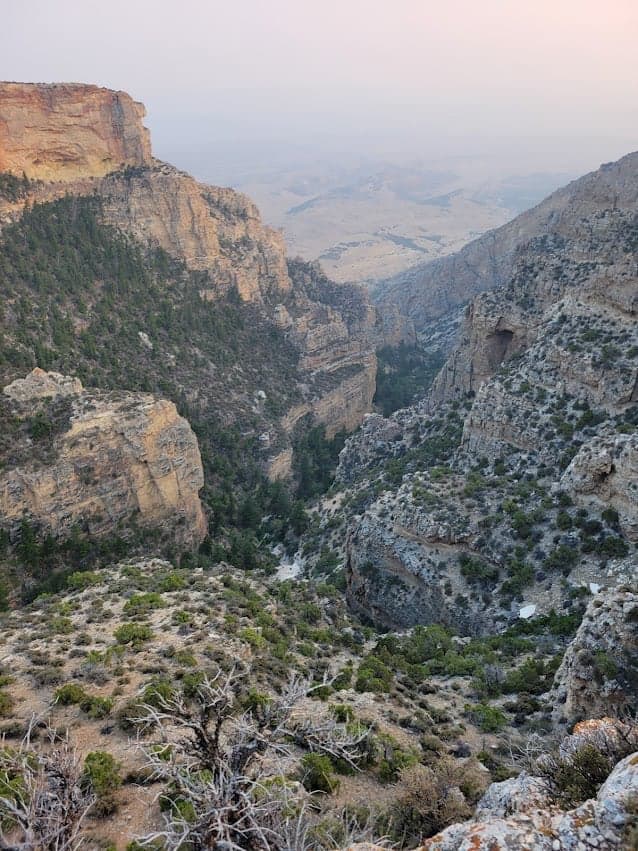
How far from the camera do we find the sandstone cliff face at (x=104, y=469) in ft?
109

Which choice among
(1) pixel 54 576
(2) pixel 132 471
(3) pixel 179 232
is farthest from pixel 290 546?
(3) pixel 179 232

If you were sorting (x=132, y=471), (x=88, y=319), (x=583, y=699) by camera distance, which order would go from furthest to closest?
1. (x=88, y=319)
2. (x=132, y=471)
3. (x=583, y=699)

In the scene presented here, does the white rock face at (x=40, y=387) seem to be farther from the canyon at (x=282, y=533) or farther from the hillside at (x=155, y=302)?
the hillside at (x=155, y=302)

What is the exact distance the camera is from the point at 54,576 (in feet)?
107

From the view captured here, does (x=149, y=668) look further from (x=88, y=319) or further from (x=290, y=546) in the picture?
(x=88, y=319)

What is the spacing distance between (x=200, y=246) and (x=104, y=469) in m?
40.2

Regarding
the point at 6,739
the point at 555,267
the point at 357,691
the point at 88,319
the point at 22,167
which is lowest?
the point at 357,691

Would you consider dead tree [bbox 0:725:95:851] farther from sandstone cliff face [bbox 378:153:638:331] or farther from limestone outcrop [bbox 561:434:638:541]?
sandstone cliff face [bbox 378:153:638:331]

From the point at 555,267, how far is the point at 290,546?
3311 cm

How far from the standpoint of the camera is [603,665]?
643 inches

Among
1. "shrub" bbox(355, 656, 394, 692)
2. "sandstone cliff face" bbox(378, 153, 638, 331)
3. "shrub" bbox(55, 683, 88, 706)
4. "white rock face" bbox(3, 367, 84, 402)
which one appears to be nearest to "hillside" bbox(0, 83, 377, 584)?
"white rock face" bbox(3, 367, 84, 402)

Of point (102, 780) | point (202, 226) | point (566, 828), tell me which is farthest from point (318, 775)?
point (202, 226)

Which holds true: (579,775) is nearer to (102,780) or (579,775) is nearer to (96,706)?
(102,780)

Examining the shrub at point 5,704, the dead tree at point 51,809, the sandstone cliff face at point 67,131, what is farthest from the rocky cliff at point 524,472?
the sandstone cliff face at point 67,131
